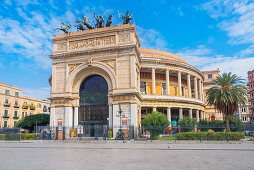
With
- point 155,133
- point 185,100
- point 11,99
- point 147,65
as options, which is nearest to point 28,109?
point 11,99

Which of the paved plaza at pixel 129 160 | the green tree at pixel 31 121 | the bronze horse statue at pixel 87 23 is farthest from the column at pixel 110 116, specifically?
the green tree at pixel 31 121

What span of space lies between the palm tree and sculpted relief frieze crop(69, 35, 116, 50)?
16694 millimetres

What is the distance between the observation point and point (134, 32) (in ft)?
114

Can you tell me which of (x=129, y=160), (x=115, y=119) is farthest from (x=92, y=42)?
(x=129, y=160)

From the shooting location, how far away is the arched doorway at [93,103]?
115 feet

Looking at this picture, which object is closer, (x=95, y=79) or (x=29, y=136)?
(x=29, y=136)

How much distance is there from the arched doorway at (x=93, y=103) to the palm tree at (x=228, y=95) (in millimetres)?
15972

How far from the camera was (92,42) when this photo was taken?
35.6 meters

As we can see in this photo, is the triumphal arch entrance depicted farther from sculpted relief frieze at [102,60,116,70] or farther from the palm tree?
the palm tree

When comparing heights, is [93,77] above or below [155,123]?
above

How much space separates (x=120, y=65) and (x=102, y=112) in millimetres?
7731

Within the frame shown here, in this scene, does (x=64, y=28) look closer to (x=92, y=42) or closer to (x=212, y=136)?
(x=92, y=42)

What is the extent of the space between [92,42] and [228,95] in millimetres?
21323

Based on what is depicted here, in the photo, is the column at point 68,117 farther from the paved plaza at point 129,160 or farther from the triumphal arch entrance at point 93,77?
the paved plaza at point 129,160
